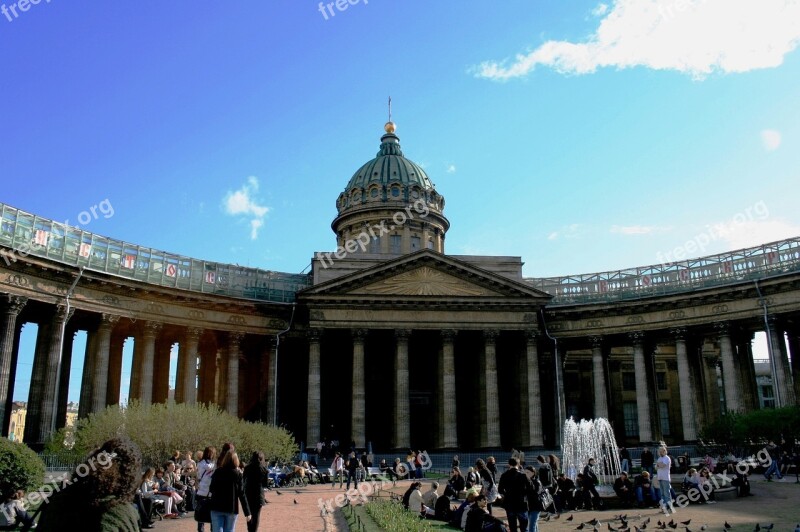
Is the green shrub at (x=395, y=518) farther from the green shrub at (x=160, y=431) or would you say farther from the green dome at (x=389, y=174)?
the green dome at (x=389, y=174)

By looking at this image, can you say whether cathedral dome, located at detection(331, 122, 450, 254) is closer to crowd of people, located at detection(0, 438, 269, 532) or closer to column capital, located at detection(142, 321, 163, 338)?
column capital, located at detection(142, 321, 163, 338)

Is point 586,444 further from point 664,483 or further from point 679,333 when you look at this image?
point 664,483

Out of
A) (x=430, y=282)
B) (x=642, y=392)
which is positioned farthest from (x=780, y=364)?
(x=430, y=282)

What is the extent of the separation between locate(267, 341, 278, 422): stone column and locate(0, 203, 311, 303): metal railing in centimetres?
368

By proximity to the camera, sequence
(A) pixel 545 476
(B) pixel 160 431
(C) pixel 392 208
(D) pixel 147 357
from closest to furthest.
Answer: (A) pixel 545 476
(B) pixel 160 431
(D) pixel 147 357
(C) pixel 392 208

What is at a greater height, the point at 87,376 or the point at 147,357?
the point at 147,357

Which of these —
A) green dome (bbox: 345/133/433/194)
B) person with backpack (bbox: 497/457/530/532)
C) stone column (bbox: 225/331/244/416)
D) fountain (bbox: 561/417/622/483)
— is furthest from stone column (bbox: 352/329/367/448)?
person with backpack (bbox: 497/457/530/532)

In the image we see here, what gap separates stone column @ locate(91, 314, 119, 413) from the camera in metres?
41.7

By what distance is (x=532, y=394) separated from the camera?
49.7m

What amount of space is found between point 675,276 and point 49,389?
39.8 m

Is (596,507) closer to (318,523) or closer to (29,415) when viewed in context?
(318,523)

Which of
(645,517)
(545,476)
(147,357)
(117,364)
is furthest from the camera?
(117,364)

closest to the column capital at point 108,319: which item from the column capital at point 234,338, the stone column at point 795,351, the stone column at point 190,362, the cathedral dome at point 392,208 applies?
the stone column at point 190,362

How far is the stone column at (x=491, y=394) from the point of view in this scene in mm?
48438
